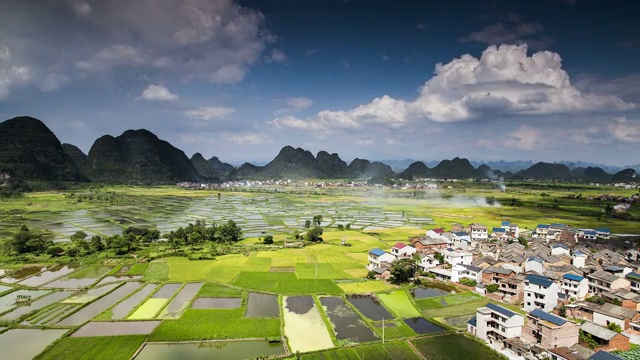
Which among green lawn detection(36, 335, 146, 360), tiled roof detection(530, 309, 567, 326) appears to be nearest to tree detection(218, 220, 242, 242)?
green lawn detection(36, 335, 146, 360)

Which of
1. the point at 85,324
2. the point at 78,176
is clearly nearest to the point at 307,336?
the point at 85,324

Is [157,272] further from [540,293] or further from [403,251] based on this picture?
[540,293]

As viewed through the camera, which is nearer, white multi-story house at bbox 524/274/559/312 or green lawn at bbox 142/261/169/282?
white multi-story house at bbox 524/274/559/312

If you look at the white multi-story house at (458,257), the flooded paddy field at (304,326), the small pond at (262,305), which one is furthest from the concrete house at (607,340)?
the small pond at (262,305)

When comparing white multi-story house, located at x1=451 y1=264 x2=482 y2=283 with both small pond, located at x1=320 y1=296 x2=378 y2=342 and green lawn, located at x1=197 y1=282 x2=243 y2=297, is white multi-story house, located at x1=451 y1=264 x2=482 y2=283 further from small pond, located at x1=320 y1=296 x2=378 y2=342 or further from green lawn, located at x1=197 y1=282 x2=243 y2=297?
green lawn, located at x1=197 y1=282 x2=243 y2=297

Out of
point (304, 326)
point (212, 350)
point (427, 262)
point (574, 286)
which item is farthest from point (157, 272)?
point (574, 286)

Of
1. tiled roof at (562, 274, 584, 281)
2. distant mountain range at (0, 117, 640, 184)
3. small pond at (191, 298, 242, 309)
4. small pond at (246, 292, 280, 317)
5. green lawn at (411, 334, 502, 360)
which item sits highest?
distant mountain range at (0, 117, 640, 184)

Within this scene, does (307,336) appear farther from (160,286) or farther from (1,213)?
(1,213)
